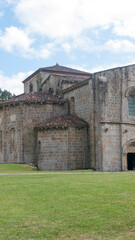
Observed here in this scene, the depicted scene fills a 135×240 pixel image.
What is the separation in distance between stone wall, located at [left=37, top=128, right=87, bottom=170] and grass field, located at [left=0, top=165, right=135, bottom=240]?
15.0m

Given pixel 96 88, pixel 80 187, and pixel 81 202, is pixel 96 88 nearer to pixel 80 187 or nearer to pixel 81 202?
pixel 80 187

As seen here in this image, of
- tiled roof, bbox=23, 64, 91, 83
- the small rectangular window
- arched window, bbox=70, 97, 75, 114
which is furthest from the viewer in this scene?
tiled roof, bbox=23, 64, 91, 83

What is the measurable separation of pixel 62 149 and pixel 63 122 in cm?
245

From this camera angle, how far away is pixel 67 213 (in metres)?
8.84

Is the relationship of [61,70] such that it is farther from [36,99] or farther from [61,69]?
[36,99]

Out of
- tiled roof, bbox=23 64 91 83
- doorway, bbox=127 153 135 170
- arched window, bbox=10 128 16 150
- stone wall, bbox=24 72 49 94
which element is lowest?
doorway, bbox=127 153 135 170

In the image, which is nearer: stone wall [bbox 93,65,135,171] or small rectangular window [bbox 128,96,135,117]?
stone wall [bbox 93,65,135,171]

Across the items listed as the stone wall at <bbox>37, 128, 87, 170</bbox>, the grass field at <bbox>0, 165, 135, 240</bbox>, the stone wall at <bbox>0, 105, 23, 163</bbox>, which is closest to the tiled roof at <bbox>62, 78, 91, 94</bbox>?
the stone wall at <bbox>37, 128, 87, 170</bbox>

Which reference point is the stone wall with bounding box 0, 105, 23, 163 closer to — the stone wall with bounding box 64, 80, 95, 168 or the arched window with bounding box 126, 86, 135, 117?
the stone wall with bounding box 64, 80, 95, 168

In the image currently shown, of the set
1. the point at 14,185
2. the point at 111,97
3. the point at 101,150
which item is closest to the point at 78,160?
the point at 101,150

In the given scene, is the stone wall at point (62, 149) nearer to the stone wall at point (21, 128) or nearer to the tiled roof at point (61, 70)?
the stone wall at point (21, 128)

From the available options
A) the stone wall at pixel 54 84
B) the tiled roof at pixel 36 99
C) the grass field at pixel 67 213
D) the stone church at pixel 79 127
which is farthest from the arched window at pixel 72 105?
the grass field at pixel 67 213

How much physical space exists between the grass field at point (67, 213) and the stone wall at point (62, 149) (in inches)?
591

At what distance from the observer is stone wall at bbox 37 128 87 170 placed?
27.5 metres
